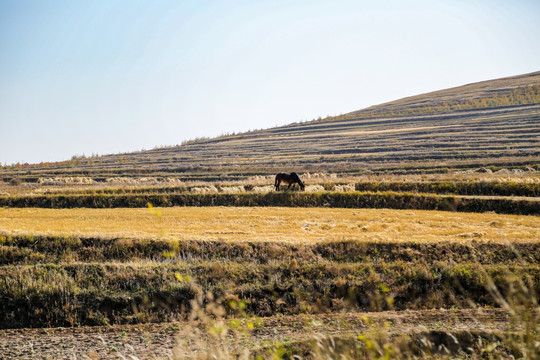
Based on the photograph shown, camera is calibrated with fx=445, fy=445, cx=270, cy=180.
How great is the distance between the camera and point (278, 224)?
79.0ft

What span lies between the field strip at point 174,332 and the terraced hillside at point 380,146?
123 ft

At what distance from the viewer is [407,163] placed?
55281 millimetres

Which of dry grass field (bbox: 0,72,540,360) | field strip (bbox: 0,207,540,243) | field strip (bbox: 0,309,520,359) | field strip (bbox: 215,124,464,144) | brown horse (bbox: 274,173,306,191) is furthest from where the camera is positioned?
field strip (bbox: 215,124,464,144)

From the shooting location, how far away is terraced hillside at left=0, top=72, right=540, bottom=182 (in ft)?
186

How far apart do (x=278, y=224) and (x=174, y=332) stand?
1182 cm

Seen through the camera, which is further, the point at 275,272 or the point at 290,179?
the point at 290,179

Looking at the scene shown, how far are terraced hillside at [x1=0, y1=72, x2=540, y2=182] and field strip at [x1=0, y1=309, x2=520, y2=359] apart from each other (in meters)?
37.5

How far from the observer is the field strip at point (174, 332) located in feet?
37.5

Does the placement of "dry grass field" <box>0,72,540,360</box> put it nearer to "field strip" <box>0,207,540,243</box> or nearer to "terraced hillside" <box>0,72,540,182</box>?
"field strip" <box>0,207,540,243</box>

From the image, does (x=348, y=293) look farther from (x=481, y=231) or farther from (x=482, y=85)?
(x=482, y=85)

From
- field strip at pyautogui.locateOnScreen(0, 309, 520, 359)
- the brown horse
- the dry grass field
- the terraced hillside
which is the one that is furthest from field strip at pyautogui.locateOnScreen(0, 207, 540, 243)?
the terraced hillside

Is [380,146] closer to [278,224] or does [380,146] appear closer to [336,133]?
[336,133]

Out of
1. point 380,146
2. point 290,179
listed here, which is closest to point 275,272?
point 290,179

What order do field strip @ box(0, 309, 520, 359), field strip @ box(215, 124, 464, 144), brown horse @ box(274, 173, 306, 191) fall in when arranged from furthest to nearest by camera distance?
field strip @ box(215, 124, 464, 144)
brown horse @ box(274, 173, 306, 191)
field strip @ box(0, 309, 520, 359)
